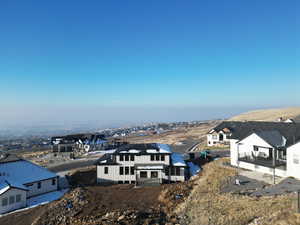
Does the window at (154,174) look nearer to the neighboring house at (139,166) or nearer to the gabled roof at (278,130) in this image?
the neighboring house at (139,166)

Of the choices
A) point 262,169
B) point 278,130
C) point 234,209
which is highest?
point 278,130

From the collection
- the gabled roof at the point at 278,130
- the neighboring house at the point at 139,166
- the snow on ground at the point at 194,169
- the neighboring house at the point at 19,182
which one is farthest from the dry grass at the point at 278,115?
the neighboring house at the point at 19,182

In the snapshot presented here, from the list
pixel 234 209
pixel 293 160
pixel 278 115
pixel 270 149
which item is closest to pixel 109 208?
pixel 234 209

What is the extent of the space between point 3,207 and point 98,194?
10.5m

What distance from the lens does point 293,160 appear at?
23078 mm

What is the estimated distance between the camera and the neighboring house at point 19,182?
23.9 meters

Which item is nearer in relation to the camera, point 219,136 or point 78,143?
point 219,136

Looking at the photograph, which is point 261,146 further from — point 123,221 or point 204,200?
point 123,221

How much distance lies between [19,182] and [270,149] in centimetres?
3301

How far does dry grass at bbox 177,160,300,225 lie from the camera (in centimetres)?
1440

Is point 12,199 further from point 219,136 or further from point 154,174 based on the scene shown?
point 219,136

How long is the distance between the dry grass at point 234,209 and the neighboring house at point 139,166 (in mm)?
9123

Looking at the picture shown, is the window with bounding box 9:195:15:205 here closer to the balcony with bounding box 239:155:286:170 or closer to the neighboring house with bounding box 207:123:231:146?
the balcony with bounding box 239:155:286:170

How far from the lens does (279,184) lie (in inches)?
825
